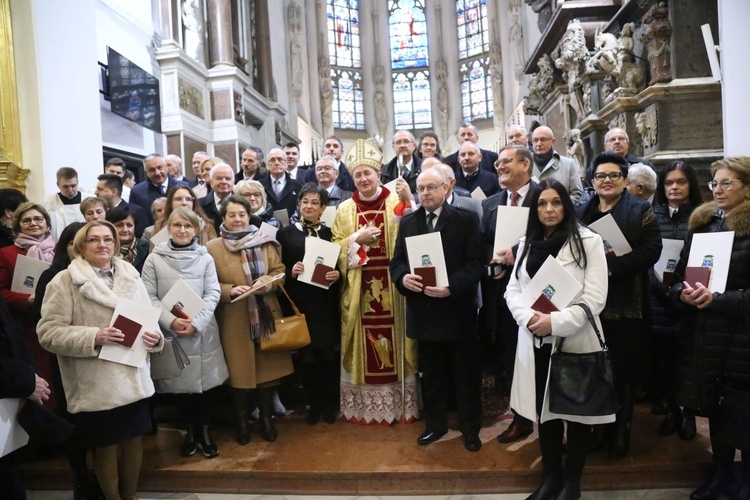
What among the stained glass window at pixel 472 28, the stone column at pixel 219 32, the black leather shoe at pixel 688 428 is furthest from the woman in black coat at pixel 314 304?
the stained glass window at pixel 472 28

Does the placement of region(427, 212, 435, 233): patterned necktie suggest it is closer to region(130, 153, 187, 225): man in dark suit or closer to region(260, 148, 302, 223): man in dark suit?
region(260, 148, 302, 223): man in dark suit

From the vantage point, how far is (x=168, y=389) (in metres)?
3.39

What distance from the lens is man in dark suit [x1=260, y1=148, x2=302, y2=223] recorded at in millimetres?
5109

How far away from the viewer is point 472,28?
22.4 m

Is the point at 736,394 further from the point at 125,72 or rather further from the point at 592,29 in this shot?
the point at 125,72

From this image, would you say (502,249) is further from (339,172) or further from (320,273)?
(339,172)

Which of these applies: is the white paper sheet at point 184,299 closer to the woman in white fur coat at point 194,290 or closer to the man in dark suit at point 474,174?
the woman in white fur coat at point 194,290

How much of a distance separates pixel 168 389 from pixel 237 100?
10097 millimetres

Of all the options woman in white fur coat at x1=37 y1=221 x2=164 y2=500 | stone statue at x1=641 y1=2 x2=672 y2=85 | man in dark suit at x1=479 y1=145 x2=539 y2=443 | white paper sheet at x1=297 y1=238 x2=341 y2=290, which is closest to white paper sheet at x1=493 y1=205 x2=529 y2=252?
man in dark suit at x1=479 y1=145 x2=539 y2=443

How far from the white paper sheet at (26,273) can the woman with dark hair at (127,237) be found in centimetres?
45

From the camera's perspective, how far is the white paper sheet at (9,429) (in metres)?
2.49

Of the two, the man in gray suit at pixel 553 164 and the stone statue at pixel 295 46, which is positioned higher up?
the stone statue at pixel 295 46

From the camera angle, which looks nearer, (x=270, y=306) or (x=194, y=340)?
(x=194, y=340)

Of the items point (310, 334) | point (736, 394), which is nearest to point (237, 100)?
point (310, 334)
